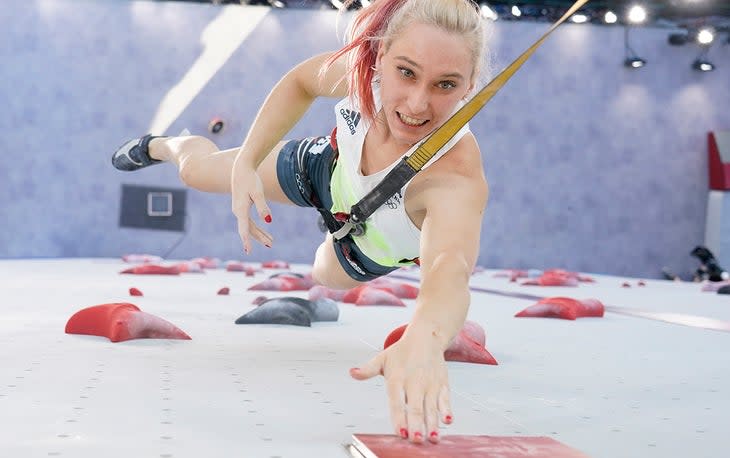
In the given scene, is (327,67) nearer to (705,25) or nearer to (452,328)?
(452,328)

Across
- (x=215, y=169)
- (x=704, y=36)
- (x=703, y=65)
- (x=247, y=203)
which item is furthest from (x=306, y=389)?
(x=703, y=65)

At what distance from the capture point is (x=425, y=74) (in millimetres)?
1551

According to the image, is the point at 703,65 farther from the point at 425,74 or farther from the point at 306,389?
the point at 306,389

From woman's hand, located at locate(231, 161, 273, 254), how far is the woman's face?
332mm

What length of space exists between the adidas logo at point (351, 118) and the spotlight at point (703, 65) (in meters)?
8.85

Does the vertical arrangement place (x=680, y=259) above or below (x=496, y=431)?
above

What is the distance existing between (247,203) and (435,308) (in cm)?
66

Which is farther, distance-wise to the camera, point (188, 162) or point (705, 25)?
point (705, 25)

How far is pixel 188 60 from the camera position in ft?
29.7

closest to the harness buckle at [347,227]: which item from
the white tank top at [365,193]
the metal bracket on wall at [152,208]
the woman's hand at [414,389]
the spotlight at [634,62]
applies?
the white tank top at [365,193]

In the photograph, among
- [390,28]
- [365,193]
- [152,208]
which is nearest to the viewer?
[390,28]

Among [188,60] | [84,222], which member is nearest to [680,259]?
[188,60]

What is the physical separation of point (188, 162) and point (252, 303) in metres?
A: 1.02

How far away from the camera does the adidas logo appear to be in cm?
206
